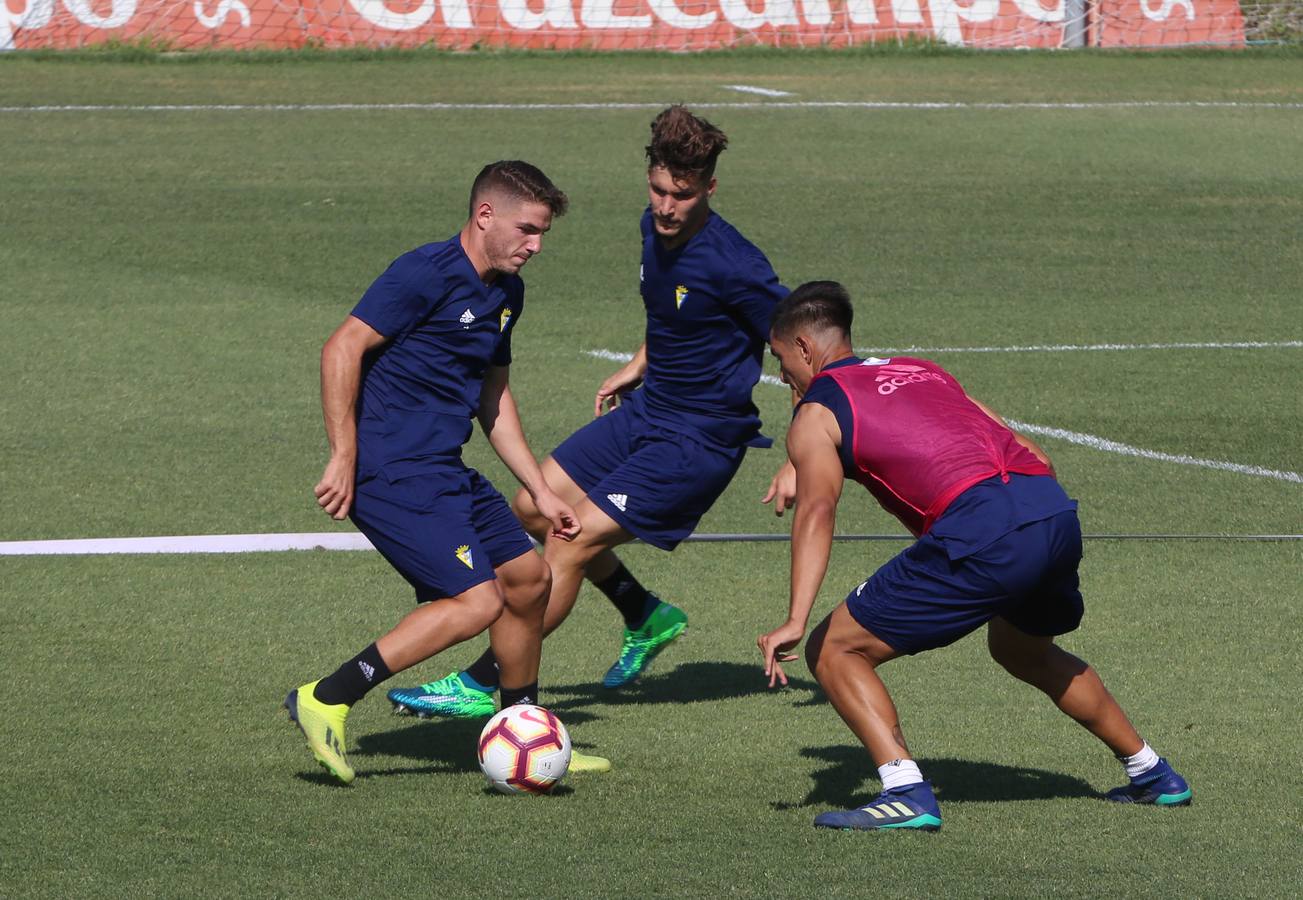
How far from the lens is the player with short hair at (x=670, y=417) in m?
7.84

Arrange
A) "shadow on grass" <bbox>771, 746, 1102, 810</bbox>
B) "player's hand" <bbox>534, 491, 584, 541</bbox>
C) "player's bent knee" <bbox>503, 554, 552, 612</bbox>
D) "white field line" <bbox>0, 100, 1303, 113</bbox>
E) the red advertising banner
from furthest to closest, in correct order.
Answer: the red advertising banner
"white field line" <bbox>0, 100, 1303, 113</bbox>
"player's hand" <bbox>534, 491, 584, 541</bbox>
"player's bent knee" <bbox>503, 554, 552, 612</bbox>
"shadow on grass" <bbox>771, 746, 1102, 810</bbox>

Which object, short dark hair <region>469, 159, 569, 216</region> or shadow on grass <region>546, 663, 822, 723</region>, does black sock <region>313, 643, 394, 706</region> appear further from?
short dark hair <region>469, 159, 569, 216</region>

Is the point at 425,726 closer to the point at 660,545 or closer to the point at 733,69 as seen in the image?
the point at 660,545

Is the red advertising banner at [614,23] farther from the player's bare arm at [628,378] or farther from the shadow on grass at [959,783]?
the shadow on grass at [959,783]

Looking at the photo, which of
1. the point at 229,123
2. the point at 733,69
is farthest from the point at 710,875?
the point at 733,69

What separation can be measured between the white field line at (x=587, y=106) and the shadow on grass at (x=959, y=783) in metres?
17.5

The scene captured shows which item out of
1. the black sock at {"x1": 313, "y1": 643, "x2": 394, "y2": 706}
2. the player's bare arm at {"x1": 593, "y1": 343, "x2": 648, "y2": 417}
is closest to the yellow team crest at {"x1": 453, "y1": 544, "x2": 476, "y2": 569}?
the black sock at {"x1": 313, "y1": 643, "x2": 394, "y2": 706}

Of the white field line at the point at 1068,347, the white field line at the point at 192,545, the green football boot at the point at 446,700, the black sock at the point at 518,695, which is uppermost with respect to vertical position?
the black sock at the point at 518,695

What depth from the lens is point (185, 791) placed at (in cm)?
621

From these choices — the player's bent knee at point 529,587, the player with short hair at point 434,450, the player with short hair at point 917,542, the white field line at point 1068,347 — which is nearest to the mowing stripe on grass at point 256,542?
the player's bent knee at point 529,587

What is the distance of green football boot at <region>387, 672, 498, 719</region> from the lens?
292 inches

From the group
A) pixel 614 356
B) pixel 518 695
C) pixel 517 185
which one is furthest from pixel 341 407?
pixel 614 356

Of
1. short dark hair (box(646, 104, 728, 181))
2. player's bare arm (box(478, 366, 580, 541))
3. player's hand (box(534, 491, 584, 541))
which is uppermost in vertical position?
short dark hair (box(646, 104, 728, 181))

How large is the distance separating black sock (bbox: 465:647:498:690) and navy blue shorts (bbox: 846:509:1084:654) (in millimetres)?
1832
